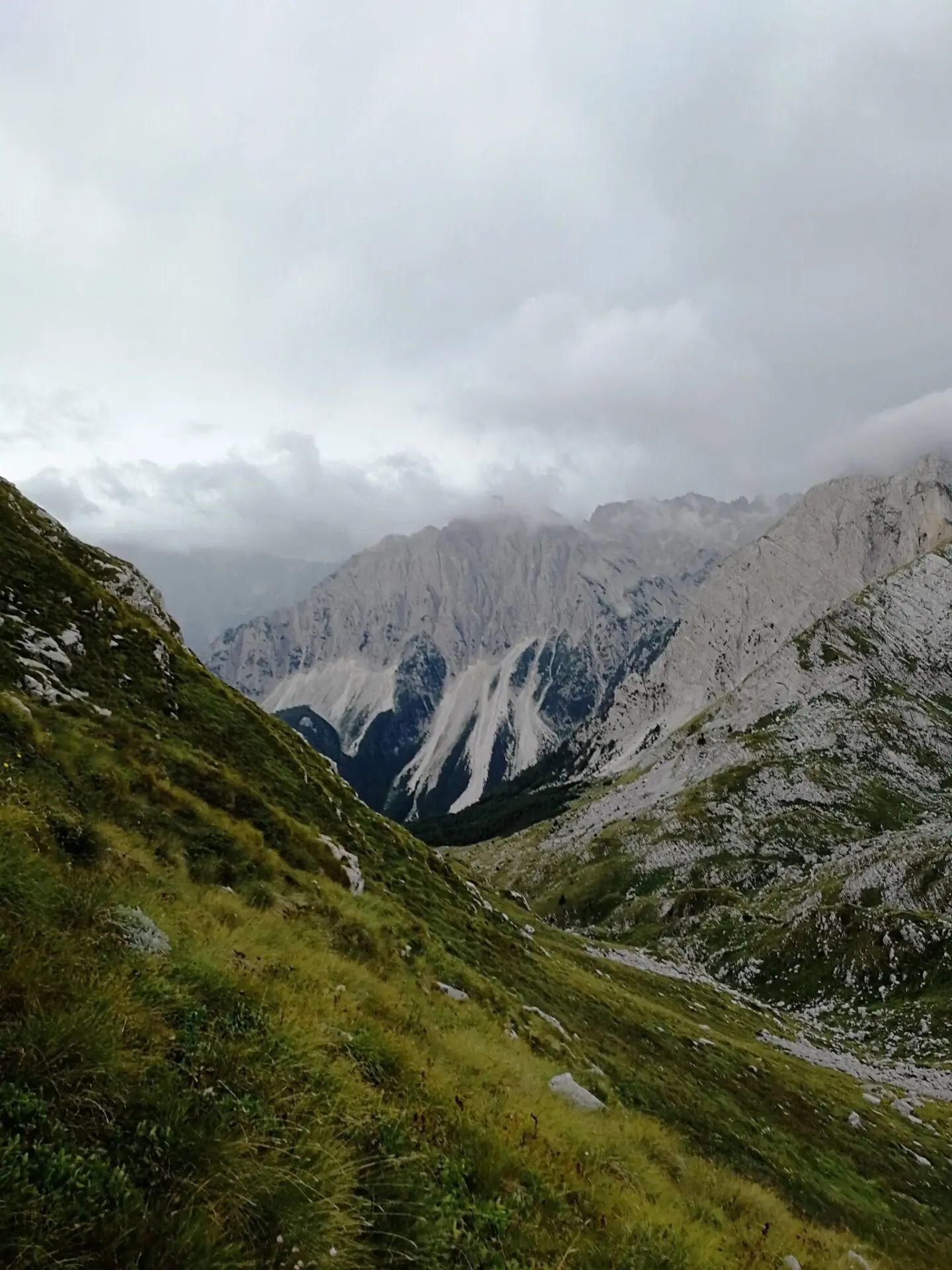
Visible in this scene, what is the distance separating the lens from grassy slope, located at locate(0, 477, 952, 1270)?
6168 millimetres

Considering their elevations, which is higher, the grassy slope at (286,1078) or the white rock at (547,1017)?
the grassy slope at (286,1078)

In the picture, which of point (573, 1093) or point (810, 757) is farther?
point (810, 757)

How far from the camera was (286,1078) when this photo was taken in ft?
26.9

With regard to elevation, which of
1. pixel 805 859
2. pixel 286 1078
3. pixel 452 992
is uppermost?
pixel 286 1078

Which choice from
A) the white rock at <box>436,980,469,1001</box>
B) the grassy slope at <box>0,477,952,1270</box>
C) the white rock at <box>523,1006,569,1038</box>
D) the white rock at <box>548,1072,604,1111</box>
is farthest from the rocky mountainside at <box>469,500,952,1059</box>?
the white rock at <box>548,1072,604,1111</box>

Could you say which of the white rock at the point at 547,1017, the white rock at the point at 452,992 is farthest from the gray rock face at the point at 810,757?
the white rock at the point at 452,992

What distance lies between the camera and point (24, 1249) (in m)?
4.80

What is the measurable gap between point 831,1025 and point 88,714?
68.8 metres

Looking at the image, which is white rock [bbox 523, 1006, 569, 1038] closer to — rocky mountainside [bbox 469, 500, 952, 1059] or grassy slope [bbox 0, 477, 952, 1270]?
grassy slope [bbox 0, 477, 952, 1270]

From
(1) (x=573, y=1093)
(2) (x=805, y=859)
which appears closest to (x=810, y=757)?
(2) (x=805, y=859)

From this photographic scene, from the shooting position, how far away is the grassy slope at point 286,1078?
6168 mm

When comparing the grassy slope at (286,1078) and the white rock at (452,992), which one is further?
the white rock at (452,992)

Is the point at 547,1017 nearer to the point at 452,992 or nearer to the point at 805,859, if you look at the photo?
the point at 452,992

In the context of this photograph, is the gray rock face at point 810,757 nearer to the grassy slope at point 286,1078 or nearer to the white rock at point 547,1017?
the white rock at point 547,1017
